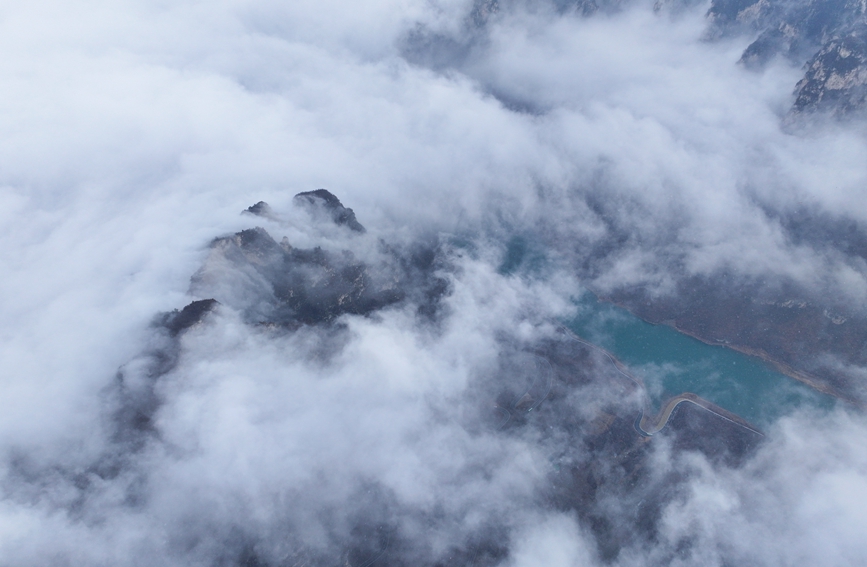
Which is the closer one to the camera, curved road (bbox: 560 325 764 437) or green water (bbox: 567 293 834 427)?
curved road (bbox: 560 325 764 437)

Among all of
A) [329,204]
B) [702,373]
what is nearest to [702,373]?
[702,373]

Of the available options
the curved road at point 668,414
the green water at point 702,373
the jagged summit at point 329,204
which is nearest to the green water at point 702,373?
the green water at point 702,373

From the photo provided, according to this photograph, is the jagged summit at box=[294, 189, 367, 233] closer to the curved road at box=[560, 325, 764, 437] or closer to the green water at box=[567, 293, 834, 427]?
the green water at box=[567, 293, 834, 427]

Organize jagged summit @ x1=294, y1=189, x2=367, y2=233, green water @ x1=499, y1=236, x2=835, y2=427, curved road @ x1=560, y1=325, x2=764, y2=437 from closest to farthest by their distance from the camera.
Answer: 1. curved road @ x1=560, y1=325, x2=764, y2=437
2. green water @ x1=499, y1=236, x2=835, y2=427
3. jagged summit @ x1=294, y1=189, x2=367, y2=233

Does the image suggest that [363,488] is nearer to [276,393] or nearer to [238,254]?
[276,393]

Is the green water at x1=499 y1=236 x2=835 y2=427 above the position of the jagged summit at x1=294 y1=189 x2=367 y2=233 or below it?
below

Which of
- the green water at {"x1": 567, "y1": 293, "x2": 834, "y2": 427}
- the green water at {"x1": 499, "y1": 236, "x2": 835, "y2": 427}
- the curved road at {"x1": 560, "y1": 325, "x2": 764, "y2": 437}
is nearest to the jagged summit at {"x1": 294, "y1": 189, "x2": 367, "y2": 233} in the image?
the green water at {"x1": 499, "y1": 236, "x2": 835, "y2": 427}

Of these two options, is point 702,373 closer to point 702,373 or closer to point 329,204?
point 702,373


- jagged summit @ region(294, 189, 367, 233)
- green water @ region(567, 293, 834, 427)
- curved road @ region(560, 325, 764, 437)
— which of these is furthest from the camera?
jagged summit @ region(294, 189, 367, 233)

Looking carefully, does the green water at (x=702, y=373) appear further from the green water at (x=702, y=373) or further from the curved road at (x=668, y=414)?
the curved road at (x=668, y=414)

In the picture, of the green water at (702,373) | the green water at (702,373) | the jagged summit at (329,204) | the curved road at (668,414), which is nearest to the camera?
the curved road at (668,414)
